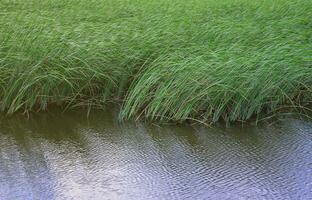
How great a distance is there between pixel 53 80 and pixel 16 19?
4.30 ft

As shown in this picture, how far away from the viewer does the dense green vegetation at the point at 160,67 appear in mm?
4707

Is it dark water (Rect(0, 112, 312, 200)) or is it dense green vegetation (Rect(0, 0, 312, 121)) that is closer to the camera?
dark water (Rect(0, 112, 312, 200))

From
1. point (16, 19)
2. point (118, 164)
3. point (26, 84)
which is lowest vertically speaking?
point (118, 164)

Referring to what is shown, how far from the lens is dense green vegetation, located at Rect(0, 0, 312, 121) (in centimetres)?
471

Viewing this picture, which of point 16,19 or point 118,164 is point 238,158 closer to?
point 118,164

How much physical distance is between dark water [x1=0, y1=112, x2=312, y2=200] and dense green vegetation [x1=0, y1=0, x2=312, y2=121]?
195 mm

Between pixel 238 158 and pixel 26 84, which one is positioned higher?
pixel 26 84

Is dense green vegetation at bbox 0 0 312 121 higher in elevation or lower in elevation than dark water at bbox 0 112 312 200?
higher

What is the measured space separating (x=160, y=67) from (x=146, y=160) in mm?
1105

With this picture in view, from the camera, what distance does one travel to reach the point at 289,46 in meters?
5.00

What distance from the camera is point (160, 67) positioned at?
500 centimetres

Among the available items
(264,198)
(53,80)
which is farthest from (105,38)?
(264,198)

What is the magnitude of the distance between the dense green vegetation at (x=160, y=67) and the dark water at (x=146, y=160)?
19 centimetres

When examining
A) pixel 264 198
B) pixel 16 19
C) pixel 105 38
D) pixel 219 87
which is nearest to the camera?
pixel 264 198
